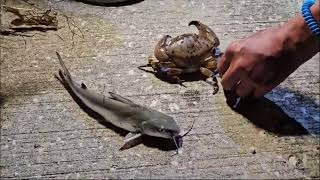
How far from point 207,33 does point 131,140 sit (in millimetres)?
728

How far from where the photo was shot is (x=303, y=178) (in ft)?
6.56

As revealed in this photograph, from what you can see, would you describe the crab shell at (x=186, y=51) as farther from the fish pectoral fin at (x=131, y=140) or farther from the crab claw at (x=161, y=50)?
the fish pectoral fin at (x=131, y=140)

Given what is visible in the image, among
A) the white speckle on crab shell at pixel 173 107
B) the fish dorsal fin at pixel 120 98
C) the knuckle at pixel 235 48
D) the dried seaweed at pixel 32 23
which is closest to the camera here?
the knuckle at pixel 235 48

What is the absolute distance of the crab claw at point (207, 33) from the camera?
243cm

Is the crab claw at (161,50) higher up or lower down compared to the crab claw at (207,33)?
lower down

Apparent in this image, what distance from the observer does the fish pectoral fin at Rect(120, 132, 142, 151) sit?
6.82 ft

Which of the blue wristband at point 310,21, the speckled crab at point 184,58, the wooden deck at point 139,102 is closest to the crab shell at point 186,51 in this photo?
the speckled crab at point 184,58

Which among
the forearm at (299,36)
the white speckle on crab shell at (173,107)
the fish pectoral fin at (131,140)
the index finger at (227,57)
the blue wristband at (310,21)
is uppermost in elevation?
the blue wristband at (310,21)

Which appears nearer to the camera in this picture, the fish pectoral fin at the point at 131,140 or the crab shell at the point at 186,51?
the fish pectoral fin at the point at 131,140

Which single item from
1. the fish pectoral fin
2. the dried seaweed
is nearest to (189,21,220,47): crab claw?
the fish pectoral fin

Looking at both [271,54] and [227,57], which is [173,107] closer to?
[227,57]

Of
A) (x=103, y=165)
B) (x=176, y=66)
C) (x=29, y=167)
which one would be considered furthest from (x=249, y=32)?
(x=29, y=167)

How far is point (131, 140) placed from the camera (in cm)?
208

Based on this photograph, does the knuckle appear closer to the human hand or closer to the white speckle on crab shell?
the human hand
